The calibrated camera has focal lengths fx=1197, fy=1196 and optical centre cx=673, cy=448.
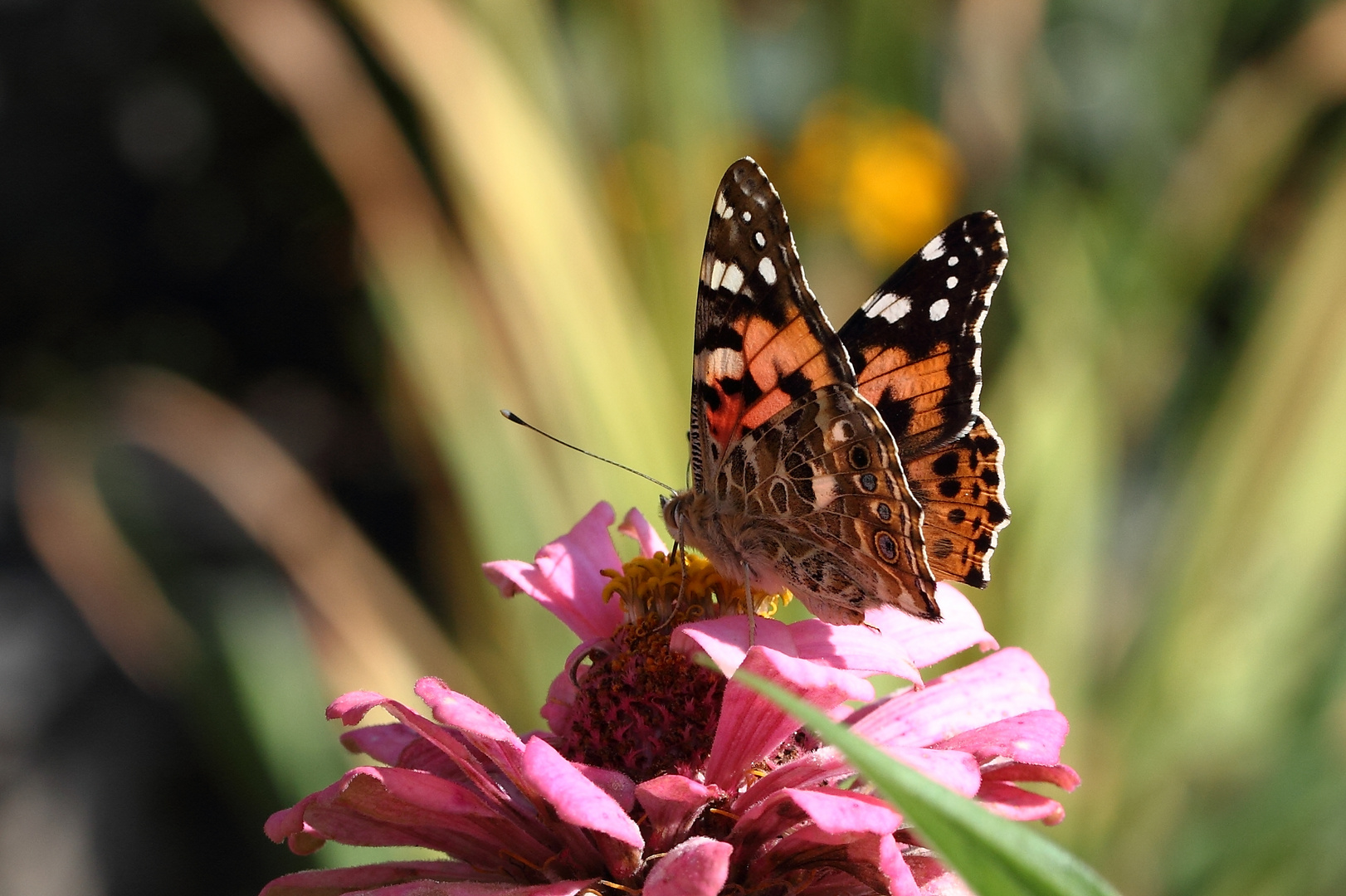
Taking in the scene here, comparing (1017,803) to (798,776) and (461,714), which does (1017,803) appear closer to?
(798,776)

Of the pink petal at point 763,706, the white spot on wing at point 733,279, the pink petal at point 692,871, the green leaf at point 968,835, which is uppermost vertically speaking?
the white spot on wing at point 733,279

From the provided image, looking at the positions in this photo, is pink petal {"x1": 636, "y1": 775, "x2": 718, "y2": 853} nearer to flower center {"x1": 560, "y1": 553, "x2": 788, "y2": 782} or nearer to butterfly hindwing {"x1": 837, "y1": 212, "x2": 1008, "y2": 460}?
flower center {"x1": 560, "y1": 553, "x2": 788, "y2": 782}

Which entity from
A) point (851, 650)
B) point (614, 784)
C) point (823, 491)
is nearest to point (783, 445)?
point (823, 491)

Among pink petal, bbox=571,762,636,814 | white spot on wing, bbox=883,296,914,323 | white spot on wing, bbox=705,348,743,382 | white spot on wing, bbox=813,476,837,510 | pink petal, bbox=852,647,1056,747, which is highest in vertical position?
white spot on wing, bbox=883,296,914,323

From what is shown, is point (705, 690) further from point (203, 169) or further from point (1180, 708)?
point (203, 169)

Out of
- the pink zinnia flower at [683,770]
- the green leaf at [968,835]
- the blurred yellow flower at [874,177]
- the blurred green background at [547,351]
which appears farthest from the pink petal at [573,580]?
the blurred yellow flower at [874,177]

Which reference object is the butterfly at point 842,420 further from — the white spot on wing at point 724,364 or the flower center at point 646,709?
the flower center at point 646,709

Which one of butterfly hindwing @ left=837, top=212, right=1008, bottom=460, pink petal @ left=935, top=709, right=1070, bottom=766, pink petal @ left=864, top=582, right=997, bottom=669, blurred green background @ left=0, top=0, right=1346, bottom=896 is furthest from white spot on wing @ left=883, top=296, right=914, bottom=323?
blurred green background @ left=0, top=0, right=1346, bottom=896

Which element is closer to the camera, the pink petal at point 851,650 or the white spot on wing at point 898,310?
the pink petal at point 851,650
